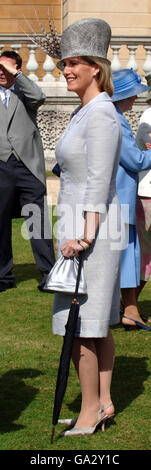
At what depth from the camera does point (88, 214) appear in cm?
468

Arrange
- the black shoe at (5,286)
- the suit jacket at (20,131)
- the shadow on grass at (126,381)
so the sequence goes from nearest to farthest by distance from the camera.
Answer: the shadow on grass at (126,381), the suit jacket at (20,131), the black shoe at (5,286)

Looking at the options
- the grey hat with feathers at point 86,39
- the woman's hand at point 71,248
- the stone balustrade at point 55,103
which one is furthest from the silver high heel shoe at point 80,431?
the stone balustrade at point 55,103

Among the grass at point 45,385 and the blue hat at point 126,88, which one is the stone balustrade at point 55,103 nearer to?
the grass at point 45,385

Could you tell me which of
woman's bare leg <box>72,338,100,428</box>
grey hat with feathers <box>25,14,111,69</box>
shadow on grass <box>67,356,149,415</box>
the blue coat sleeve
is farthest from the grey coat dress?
the blue coat sleeve

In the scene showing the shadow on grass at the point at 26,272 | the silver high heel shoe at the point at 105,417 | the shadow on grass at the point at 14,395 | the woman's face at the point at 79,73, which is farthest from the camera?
the shadow on grass at the point at 26,272

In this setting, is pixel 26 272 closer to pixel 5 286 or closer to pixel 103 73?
pixel 5 286

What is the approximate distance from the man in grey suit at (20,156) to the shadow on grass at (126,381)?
246cm

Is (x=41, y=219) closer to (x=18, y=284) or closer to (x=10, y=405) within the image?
(x=18, y=284)

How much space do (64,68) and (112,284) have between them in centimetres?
105

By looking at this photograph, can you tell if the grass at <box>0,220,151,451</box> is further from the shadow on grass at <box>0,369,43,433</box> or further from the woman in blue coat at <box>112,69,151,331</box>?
the woman in blue coat at <box>112,69,151,331</box>

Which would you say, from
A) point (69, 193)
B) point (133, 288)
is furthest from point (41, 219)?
point (69, 193)

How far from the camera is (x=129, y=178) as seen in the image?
22.6 ft

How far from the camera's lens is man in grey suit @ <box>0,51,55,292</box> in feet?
27.7

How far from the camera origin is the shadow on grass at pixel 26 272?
9.42 meters
